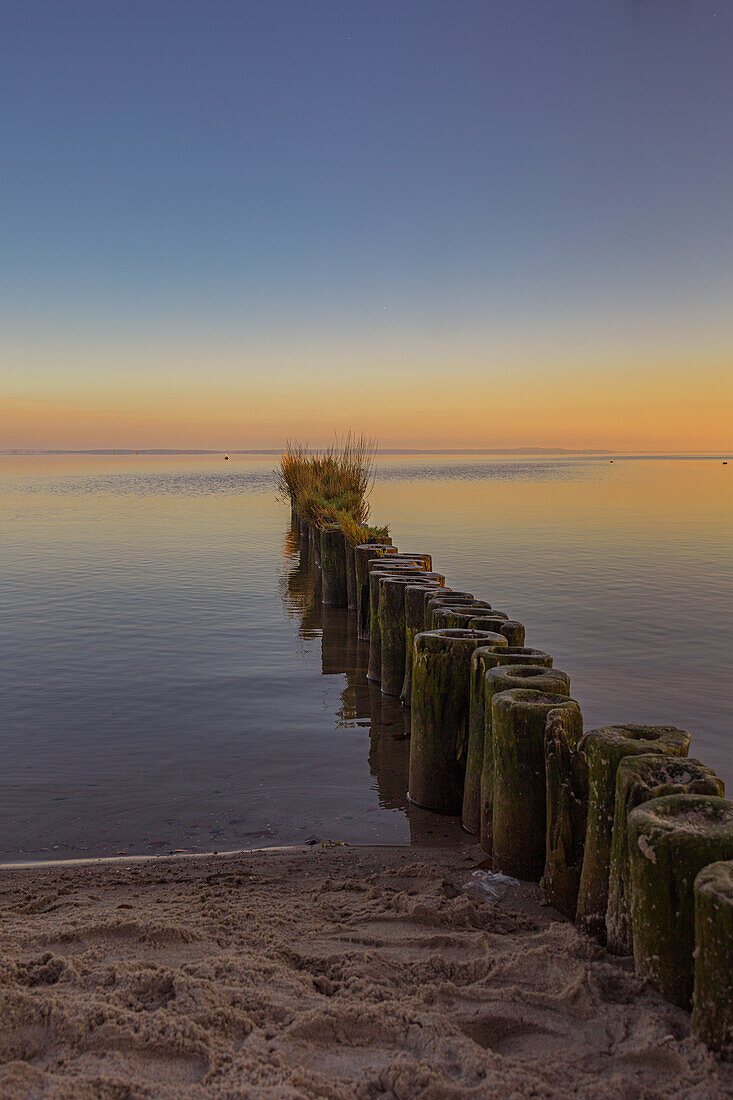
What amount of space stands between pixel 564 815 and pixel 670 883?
1096 millimetres

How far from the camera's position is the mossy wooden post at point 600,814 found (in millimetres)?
3496

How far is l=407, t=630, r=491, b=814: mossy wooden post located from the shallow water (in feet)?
0.69

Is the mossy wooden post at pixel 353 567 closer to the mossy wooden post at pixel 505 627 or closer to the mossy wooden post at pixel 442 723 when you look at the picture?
the mossy wooden post at pixel 505 627

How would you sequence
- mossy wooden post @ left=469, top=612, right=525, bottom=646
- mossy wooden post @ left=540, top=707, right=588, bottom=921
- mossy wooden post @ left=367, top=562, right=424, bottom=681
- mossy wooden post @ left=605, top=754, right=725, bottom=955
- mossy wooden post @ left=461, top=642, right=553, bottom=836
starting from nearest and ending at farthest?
1. mossy wooden post @ left=605, top=754, right=725, bottom=955
2. mossy wooden post @ left=540, top=707, right=588, bottom=921
3. mossy wooden post @ left=461, top=642, right=553, bottom=836
4. mossy wooden post @ left=469, top=612, right=525, bottom=646
5. mossy wooden post @ left=367, top=562, right=424, bottom=681

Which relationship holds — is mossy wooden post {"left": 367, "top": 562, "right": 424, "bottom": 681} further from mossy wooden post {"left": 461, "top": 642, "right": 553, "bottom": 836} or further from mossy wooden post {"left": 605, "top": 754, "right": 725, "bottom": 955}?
mossy wooden post {"left": 605, "top": 754, "right": 725, "bottom": 955}

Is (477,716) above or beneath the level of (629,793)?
beneath

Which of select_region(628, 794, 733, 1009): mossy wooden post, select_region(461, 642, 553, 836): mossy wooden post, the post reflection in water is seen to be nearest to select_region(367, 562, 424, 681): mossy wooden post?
the post reflection in water

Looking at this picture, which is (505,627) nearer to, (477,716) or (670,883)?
(477,716)

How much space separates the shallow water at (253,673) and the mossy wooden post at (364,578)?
0.33 metres

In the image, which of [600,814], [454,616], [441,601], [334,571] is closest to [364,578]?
[334,571]

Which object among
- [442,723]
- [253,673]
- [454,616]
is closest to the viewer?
[442,723]

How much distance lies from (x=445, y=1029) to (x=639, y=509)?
30905mm

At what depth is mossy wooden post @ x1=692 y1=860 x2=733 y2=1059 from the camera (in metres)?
2.49

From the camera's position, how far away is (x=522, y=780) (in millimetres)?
4246
